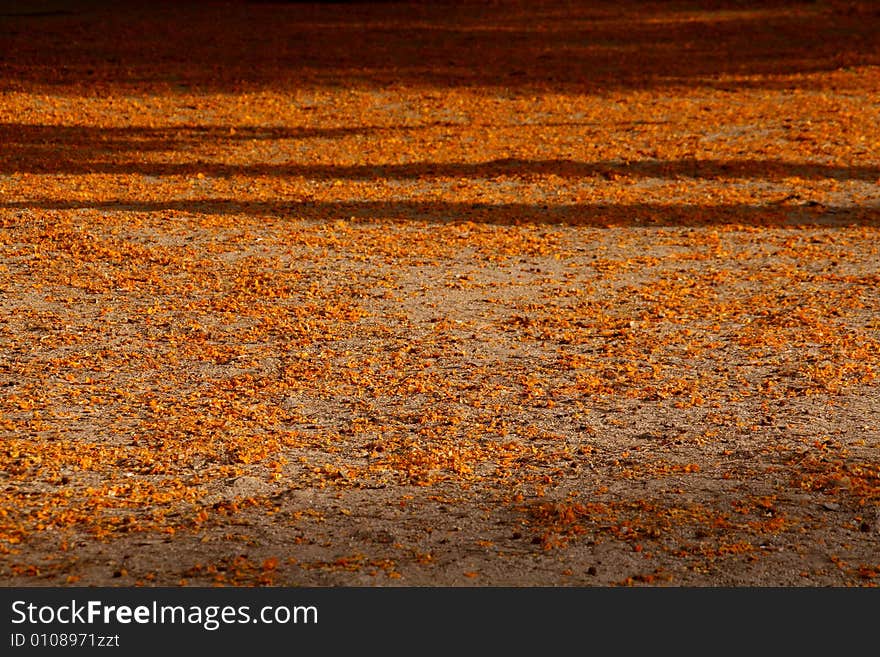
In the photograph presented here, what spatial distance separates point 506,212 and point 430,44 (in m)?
12.1

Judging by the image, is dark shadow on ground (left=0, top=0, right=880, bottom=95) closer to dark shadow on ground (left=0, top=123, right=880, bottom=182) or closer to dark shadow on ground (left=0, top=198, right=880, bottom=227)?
dark shadow on ground (left=0, top=123, right=880, bottom=182)

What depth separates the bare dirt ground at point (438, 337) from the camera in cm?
437

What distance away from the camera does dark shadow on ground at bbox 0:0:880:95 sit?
1775cm

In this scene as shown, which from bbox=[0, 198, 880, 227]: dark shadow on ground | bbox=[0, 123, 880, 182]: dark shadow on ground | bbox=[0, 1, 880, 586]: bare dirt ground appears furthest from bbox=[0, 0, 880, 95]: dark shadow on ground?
bbox=[0, 198, 880, 227]: dark shadow on ground

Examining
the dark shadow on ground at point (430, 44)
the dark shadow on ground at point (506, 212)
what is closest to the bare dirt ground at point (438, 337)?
the dark shadow on ground at point (506, 212)

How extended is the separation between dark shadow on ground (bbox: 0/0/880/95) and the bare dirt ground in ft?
4.45

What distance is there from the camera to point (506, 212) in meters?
10.3

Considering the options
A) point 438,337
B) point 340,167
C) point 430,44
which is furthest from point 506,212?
point 430,44

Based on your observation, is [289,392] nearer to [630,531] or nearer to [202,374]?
[202,374]

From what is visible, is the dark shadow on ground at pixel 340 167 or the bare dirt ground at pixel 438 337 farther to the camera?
the dark shadow on ground at pixel 340 167

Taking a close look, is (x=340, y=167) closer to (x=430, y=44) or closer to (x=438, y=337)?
(x=438, y=337)

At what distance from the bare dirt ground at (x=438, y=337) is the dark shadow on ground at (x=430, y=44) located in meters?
1.36

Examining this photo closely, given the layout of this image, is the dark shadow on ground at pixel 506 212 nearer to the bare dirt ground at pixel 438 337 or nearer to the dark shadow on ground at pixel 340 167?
the bare dirt ground at pixel 438 337

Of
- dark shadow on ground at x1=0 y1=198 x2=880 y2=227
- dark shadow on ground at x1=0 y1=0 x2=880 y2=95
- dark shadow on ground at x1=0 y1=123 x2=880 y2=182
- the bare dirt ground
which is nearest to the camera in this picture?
the bare dirt ground
